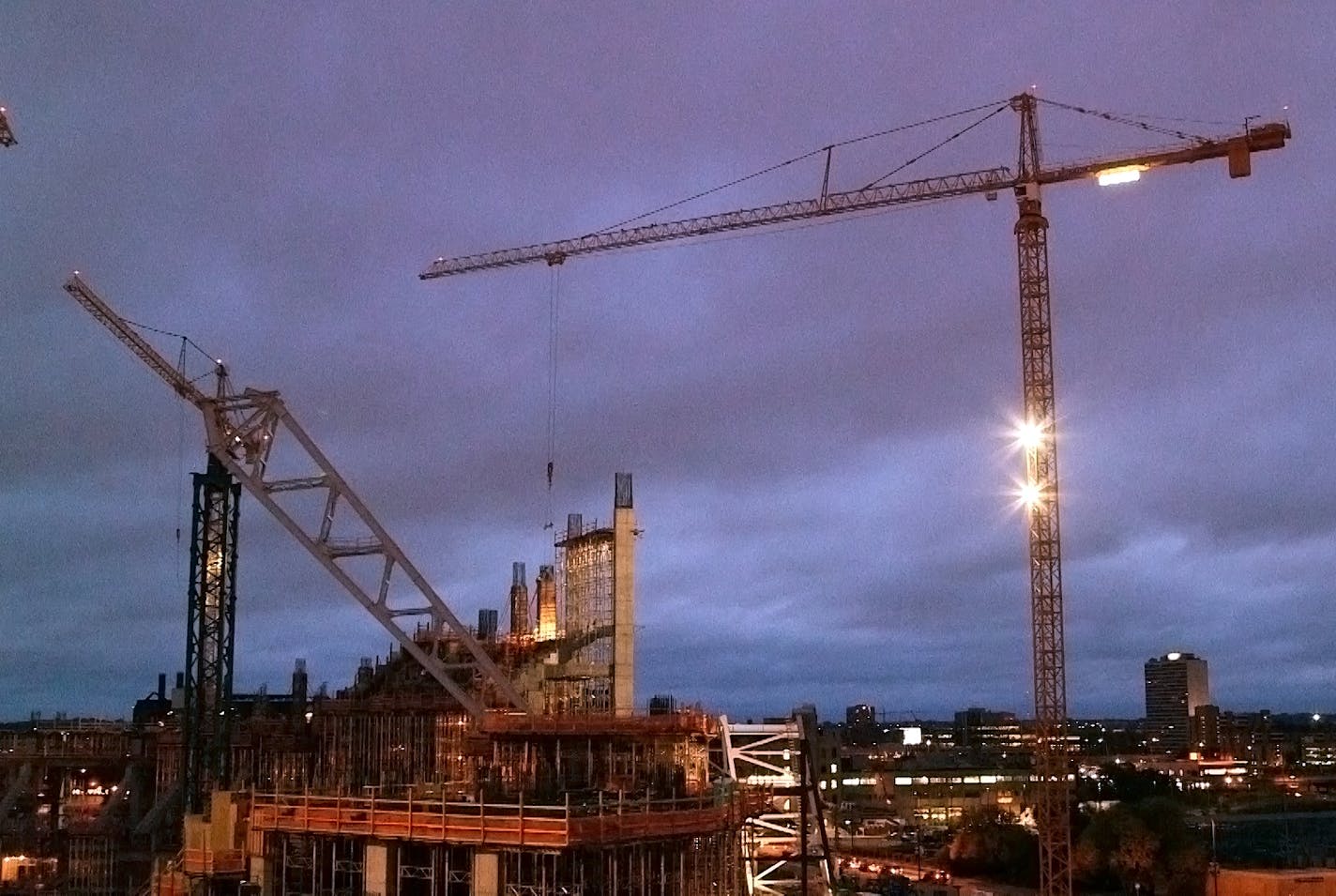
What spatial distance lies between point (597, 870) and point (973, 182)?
45393 millimetres

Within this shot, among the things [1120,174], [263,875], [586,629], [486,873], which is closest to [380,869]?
[486,873]

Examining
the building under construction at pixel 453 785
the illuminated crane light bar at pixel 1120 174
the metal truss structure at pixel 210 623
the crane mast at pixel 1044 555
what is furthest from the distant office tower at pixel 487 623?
the illuminated crane light bar at pixel 1120 174

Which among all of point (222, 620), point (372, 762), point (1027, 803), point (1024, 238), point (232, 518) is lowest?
point (1027, 803)

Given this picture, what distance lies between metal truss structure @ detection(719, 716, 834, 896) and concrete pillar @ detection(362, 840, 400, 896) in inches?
595

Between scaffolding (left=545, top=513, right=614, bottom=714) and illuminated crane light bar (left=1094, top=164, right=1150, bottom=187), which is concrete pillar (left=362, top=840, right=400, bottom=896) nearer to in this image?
scaffolding (left=545, top=513, right=614, bottom=714)

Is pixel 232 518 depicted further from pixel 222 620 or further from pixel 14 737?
pixel 14 737

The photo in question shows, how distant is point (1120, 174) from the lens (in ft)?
213

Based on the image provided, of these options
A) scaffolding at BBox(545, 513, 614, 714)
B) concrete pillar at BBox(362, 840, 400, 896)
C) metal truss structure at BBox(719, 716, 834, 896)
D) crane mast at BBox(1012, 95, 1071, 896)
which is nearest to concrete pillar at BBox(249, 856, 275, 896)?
concrete pillar at BBox(362, 840, 400, 896)

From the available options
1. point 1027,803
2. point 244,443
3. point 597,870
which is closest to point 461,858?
point 597,870

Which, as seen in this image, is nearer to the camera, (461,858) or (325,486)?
(461,858)

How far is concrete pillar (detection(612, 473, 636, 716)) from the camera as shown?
5728 cm

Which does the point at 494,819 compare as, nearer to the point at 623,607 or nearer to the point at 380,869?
the point at 380,869

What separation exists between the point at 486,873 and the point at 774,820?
77.4 feet

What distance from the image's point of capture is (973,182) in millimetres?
66438
